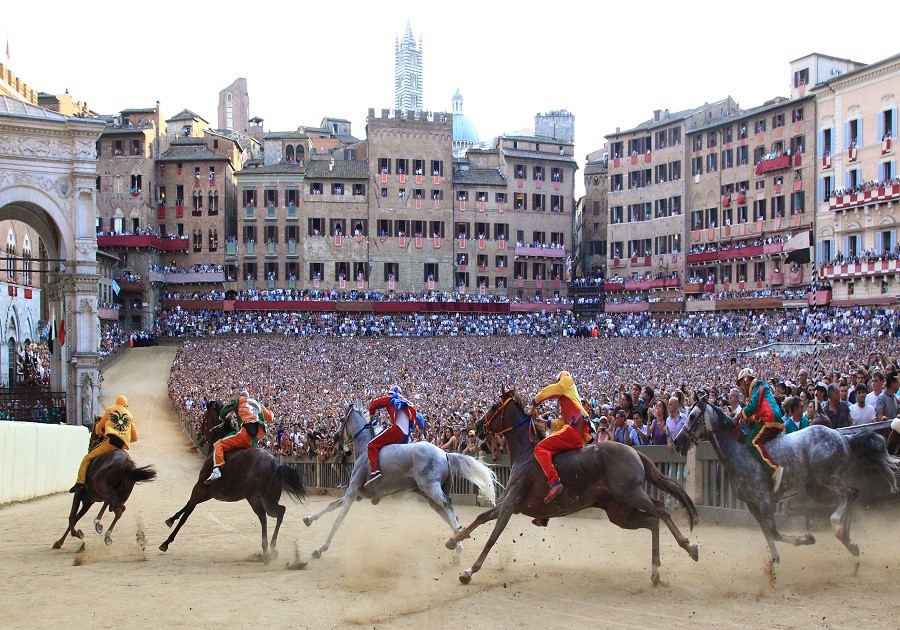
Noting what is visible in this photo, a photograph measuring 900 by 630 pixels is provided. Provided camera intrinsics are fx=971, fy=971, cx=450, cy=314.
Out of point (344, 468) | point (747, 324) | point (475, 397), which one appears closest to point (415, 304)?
point (747, 324)

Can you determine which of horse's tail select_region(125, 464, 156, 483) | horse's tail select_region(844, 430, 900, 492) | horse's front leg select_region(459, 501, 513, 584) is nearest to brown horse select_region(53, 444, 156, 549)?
horse's tail select_region(125, 464, 156, 483)

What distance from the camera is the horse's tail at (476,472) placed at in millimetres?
14859

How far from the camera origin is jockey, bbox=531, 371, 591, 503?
42.0 feet

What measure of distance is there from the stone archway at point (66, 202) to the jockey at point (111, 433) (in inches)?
843

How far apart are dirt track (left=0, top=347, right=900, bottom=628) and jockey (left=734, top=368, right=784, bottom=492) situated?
126 cm

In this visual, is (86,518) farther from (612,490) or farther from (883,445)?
(883,445)

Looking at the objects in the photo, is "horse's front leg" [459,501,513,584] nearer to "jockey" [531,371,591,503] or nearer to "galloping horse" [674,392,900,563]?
"jockey" [531,371,591,503]

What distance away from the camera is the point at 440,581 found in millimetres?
12773

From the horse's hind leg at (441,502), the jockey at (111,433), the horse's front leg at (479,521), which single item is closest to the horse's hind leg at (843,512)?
the horse's front leg at (479,521)

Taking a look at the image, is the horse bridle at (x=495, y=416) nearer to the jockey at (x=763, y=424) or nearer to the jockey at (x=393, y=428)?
the jockey at (x=393, y=428)

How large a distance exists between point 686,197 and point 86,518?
60.4 metres

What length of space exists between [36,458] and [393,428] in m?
14.6

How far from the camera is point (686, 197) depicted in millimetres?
74062

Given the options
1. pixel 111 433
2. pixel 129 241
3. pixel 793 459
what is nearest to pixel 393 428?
pixel 111 433
